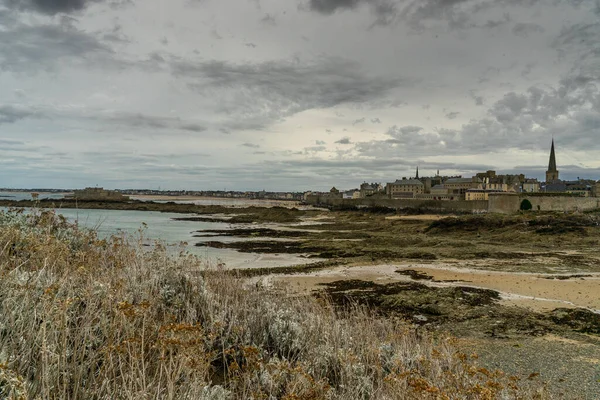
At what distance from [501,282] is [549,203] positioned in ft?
133

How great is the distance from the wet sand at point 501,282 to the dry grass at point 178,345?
3.90 metres

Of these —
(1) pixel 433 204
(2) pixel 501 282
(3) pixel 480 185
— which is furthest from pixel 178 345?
(3) pixel 480 185

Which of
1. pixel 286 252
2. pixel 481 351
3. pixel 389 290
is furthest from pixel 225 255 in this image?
pixel 481 351

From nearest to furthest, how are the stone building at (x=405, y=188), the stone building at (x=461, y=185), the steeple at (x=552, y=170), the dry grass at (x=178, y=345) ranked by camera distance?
the dry grass at (x=178, y=345) < the steeple at (x=552, y=170) < the stone building at (x=461, y=185) < the stone building at (x=405, y=188)

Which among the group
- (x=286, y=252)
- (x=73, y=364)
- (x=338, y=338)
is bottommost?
(x=286, y=252)

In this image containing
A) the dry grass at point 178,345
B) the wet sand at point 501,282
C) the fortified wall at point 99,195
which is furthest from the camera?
the fortified wall at point 99,195

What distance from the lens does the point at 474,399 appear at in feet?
11.4

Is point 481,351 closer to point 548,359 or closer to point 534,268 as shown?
point 548,359

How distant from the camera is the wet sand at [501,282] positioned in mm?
11273

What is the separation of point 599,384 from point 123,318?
6721mm

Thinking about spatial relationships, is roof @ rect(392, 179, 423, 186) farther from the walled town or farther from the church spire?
the church spire

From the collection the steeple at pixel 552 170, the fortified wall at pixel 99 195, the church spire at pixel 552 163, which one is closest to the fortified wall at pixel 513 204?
the steeple at pixel 552 170

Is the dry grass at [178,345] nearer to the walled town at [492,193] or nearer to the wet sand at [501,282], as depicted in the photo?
the wet sand at [501,282]

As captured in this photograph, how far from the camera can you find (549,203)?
47.2 metres
